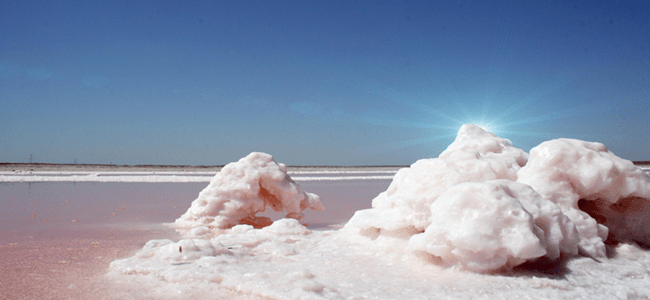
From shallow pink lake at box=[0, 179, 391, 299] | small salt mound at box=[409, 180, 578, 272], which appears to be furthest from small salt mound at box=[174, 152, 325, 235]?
small salt mound at box=[409, 180, 578, 272]

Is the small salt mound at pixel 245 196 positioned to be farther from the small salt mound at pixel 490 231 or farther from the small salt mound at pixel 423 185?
the small salt mound at pixel 490 231

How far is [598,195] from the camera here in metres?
3.46

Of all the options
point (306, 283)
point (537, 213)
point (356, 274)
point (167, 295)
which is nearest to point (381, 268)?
point (356, 274)

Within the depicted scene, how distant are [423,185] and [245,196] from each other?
2.62 metres

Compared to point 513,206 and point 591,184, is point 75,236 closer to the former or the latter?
point 513,206

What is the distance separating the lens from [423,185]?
3.39 m

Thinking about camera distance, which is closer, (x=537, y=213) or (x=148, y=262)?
(x=537, y=213)

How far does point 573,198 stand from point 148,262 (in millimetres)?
3261

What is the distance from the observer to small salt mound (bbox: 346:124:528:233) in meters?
3.29

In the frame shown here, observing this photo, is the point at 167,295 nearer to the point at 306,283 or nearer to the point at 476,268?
the point at 306,283

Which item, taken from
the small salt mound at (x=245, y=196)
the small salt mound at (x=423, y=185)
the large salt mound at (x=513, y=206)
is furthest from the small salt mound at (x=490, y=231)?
the small salt mound at (x=245, y=196)

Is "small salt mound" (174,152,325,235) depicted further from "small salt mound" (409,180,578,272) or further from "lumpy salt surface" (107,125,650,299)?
"small salt mound" (409,180,578,272)

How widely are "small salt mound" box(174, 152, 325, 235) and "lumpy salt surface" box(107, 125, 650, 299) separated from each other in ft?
3.34

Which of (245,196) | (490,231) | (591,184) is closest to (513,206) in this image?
(490,231)
